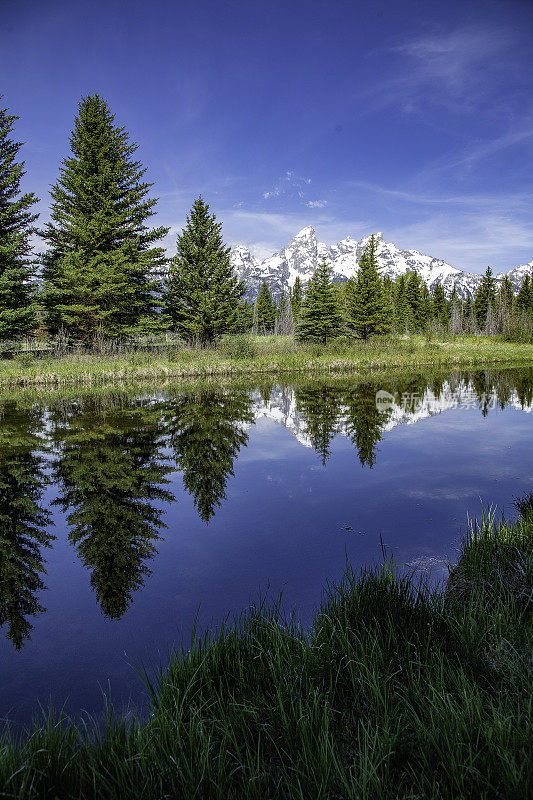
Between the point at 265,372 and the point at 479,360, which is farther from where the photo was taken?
the point at 479,360

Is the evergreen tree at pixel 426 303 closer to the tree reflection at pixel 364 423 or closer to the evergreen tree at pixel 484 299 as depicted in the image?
the evergreen tree at pixel 484 299

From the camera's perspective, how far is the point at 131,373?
2275cm

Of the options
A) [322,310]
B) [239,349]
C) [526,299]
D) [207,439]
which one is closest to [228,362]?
[239,349]

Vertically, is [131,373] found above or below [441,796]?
above

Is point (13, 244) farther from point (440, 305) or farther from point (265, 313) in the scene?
point (440, 305)

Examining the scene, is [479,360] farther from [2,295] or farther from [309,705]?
[309,705]

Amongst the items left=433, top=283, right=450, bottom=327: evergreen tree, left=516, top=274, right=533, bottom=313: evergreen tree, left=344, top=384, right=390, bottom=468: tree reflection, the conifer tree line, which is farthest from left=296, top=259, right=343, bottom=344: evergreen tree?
left=433, top=283, right=450, bottom=327: evergreen tree

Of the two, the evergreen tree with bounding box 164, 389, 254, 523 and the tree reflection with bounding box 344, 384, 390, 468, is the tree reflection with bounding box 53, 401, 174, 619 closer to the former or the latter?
the evergreen tree with bounding box 164, 389, 254, 523

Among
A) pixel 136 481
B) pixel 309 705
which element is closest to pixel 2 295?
pixel 136 481

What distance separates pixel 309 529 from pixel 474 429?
794 cm

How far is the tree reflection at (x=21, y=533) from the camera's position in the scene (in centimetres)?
388

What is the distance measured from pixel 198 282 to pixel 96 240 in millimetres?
7900

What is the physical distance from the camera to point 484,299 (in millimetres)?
79500

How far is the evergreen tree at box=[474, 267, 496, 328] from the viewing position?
7825 cm
